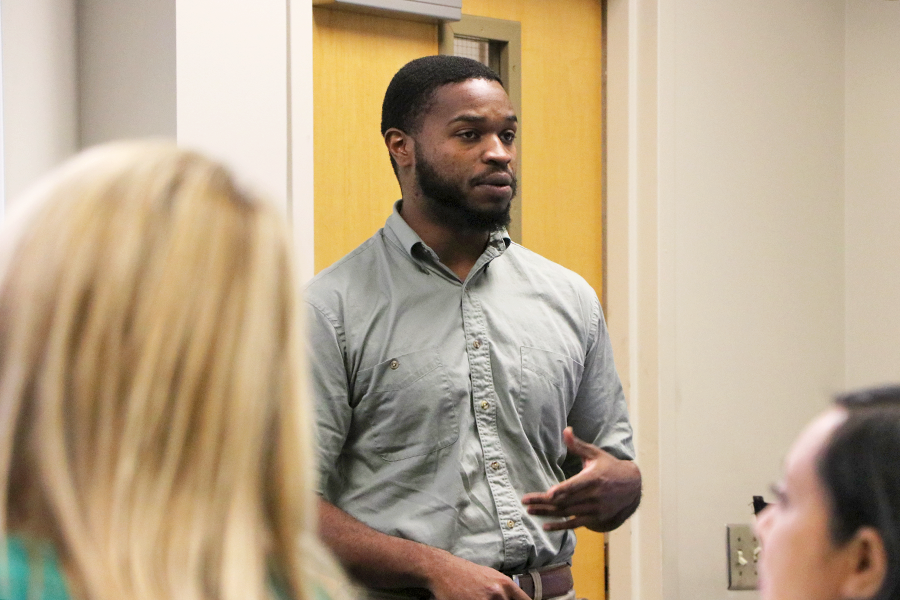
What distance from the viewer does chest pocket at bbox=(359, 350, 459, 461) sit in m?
1.71

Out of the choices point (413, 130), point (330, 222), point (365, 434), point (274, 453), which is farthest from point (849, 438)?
point (330, 222)

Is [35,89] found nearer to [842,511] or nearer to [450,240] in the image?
[450,240]

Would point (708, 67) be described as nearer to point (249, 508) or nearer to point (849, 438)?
point (849, 438)

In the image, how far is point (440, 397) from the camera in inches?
67.7

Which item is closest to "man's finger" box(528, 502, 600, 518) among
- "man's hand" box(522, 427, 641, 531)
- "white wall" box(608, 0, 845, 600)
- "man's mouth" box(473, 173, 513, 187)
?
"man's hand" box(522, 427, 641, 531)

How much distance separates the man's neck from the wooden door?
62cm

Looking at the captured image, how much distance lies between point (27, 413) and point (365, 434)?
1047 millimetres

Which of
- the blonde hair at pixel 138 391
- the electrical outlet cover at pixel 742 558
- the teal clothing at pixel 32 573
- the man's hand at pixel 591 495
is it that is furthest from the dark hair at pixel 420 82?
the electrical outlet cover at pixel 742 558

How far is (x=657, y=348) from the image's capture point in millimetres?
2891

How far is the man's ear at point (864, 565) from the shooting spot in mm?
846

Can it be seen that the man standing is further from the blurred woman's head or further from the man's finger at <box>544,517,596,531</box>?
the blurred woman's head

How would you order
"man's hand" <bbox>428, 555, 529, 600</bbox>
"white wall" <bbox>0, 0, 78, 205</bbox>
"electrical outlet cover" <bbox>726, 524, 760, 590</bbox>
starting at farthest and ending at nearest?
"electrical outlet cover" <bbox>726, 524, 760, 590</bbox> → "white wall" <bbox>0, 0, 78, 205</bbox> → "man's hand" <bbox>428, 555, 529, 600</bbox>

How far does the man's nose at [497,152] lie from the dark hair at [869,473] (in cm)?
101

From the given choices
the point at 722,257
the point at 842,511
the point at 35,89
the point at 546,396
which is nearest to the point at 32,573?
the point at 842,511
